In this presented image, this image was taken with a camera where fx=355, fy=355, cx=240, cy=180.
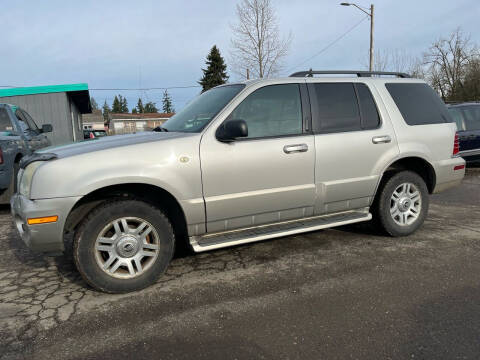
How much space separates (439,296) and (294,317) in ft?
3.98

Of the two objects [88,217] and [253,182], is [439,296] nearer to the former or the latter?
[253,182]

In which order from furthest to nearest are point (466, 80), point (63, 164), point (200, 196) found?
point (466, 80), point (200, 196), point (63, 164)

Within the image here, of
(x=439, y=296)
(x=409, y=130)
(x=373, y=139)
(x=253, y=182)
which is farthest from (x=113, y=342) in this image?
(x=409, y=130)

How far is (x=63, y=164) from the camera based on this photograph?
274cm

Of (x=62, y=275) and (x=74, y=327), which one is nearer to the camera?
(x=74, y=327)

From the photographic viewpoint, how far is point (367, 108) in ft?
13.1

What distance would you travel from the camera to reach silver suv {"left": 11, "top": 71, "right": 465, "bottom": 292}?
2838 mm

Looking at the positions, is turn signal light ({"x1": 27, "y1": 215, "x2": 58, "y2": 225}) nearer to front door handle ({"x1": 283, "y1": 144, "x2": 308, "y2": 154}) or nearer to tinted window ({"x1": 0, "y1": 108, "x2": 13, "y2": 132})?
front door handle ({"x1": 283, "y1": 144, "x2": 308, "y2": 154})

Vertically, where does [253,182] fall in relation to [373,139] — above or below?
below

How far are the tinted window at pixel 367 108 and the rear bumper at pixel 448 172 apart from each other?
101cm

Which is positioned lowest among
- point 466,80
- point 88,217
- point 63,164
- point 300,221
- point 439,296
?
point 439,296

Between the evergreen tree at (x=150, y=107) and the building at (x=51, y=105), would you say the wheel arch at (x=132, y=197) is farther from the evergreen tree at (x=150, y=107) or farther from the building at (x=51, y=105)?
the evergreen tree at (x=150, y=107)

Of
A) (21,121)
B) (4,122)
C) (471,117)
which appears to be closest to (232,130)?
(4,122)

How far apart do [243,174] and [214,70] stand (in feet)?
152
